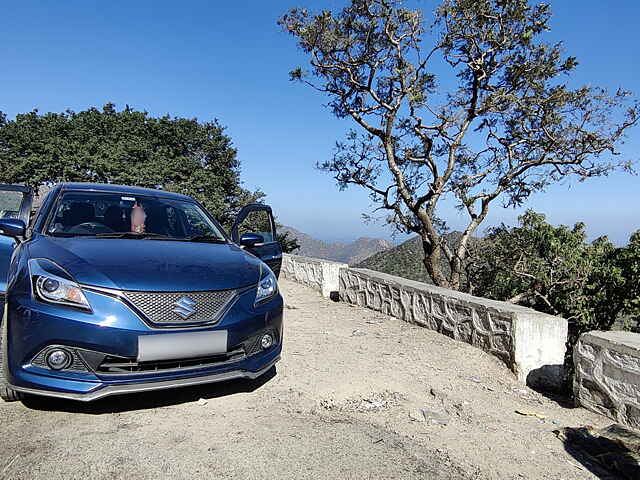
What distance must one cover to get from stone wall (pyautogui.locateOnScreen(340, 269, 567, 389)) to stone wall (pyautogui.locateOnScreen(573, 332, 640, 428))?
66 centimetres

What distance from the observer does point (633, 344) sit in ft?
10.8

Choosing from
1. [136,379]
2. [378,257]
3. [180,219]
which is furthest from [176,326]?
[378,257]

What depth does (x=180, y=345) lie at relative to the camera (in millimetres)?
2713

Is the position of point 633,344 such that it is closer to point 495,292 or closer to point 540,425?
point 540,425

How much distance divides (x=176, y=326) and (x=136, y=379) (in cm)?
37

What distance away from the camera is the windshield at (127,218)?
3631 mm

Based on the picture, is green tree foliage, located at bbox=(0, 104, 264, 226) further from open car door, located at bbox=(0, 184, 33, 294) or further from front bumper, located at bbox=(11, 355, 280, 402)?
front bumper, located at bbox=(11, 355, 280, 402)

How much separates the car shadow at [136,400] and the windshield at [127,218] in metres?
1.23

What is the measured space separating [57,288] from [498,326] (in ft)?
13.1

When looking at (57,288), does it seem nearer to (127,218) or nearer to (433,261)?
(127,218)

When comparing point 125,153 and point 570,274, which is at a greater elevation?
point 125,153

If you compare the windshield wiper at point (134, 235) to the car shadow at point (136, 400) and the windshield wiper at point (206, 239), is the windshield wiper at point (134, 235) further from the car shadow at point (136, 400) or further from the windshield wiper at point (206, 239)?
the car shadow at point (136, 400)

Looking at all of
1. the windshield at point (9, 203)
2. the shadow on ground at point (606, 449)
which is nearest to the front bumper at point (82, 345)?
the shadow on ground at point (606, 449)

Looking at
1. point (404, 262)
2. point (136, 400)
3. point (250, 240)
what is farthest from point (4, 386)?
point (404, 262)
